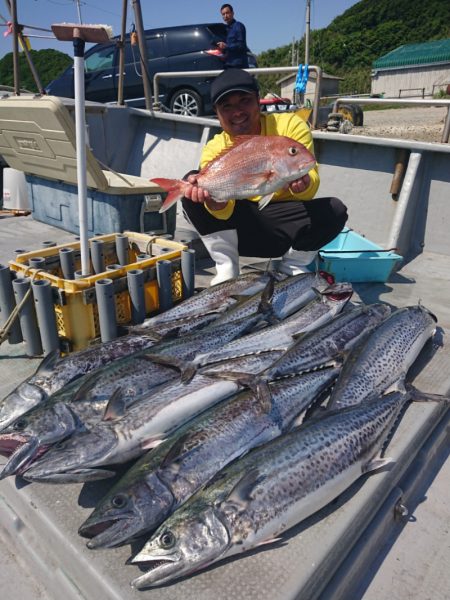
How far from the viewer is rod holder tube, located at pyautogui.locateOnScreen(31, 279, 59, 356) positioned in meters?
2.70

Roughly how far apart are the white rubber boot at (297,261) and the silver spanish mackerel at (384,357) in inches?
42.6

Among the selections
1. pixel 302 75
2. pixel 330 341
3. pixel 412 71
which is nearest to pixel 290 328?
pixel 330 341

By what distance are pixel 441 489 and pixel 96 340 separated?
6.90 feet

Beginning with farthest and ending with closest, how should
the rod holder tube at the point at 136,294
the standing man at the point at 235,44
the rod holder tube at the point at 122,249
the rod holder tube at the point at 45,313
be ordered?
the standing man at the point at 235,44 → the rod holder tube at the point at 122,249 → the rod holder tube at the point at 136,294 → the rod holder tube at the point at 45,313

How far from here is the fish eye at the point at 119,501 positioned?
5.28 ft

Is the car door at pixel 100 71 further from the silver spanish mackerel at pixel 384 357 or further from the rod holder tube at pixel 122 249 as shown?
the silver spanish mackerel at pixel 384 357

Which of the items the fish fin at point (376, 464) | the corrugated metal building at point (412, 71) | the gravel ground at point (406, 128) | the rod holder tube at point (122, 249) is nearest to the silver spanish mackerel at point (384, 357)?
the fish fin at point (376, 464)

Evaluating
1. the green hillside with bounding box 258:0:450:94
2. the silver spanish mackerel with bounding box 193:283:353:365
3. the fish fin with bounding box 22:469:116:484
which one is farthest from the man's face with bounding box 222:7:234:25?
the green hillside with bounding box 258:0:450:94

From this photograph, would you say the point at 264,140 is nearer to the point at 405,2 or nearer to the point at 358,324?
the point at 358,324

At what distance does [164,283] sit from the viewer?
3.19 m

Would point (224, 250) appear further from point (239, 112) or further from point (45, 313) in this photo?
point (45, 313)

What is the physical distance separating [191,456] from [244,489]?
0.27 m

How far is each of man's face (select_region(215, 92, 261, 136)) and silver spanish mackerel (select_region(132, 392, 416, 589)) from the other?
7.47 ft

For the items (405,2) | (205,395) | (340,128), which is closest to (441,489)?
(205,395)
